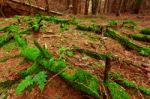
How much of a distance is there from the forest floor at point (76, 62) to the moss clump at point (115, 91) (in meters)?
0.11

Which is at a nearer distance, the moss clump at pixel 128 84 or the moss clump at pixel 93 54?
the moss clump at pixel 128 84

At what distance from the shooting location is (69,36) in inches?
235

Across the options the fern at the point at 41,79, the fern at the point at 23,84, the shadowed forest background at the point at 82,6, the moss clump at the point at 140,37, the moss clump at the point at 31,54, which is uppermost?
the shadowed forest background at the point at 82,6

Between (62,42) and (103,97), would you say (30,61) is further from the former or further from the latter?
(103,97)

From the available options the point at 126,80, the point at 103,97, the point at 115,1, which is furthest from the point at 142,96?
the point at 115,1

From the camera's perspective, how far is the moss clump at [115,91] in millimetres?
3402

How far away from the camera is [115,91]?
3.45 metres

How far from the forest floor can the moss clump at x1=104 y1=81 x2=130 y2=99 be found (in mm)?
110

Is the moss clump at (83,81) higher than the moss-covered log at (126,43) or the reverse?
the reverse

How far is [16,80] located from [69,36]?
225 centimetres

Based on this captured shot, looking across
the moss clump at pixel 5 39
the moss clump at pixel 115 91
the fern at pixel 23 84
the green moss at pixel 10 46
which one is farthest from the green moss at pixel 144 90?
the moss clump at pixel 5 39

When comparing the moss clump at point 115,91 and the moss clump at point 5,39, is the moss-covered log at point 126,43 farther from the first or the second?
the moss clump at point 5,39

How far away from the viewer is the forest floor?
3.70 m

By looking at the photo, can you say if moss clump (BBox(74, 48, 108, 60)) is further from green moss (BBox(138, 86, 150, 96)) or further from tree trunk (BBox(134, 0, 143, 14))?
tree trunk (BBox(134, 0, 143, 14))
